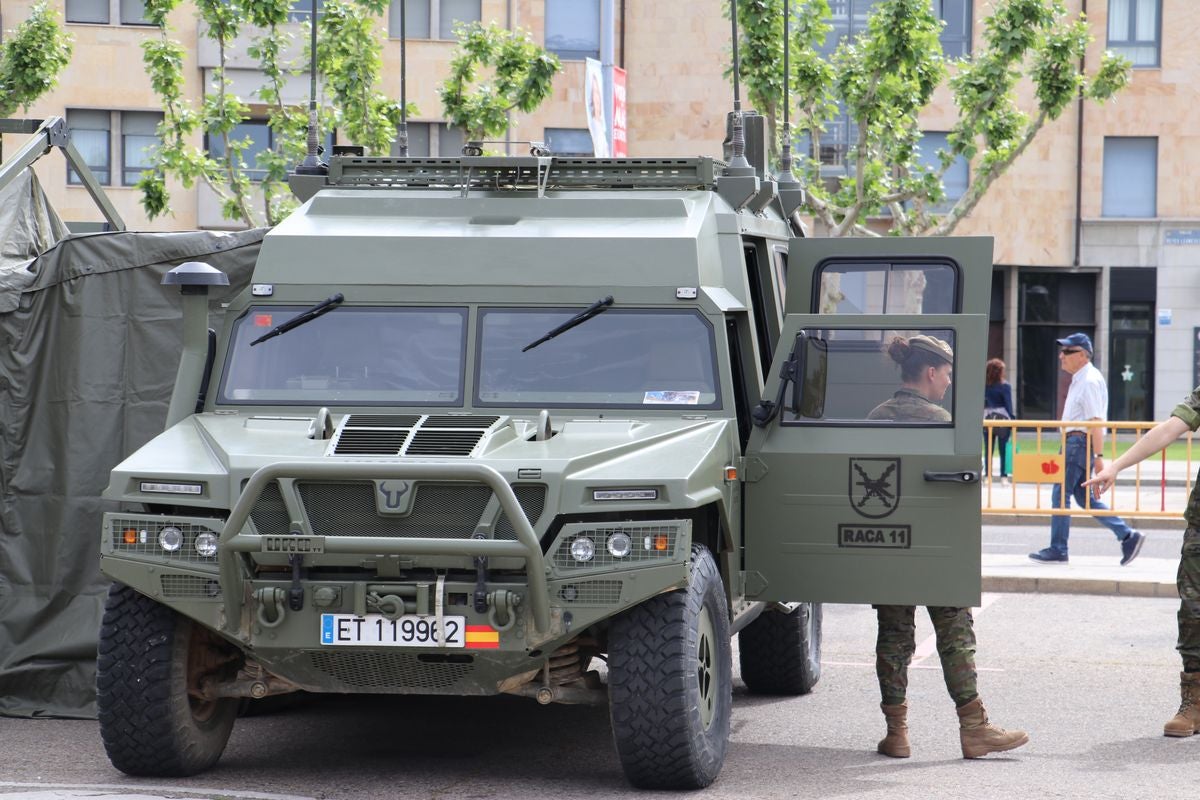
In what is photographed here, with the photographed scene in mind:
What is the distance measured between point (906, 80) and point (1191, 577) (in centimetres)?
1504

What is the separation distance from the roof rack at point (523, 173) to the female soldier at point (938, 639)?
140cm

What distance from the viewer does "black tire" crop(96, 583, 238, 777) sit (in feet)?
23.5

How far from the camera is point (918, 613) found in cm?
1339

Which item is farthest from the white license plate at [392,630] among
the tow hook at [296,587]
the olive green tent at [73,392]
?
the olive green tent at [73,392]

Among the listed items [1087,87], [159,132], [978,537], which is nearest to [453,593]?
[978,537]

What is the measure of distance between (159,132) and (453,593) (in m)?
17.4

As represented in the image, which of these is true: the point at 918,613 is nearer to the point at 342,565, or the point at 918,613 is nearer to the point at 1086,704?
the point at 1086,704

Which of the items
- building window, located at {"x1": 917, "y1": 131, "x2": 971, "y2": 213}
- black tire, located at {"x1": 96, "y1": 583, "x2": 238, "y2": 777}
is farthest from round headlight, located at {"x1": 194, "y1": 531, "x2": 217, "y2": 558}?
building window, located at {"x1": 917, "y1": 131, "x2": 971, "y2": 213}

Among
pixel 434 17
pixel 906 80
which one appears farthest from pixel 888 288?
pixel 434 17

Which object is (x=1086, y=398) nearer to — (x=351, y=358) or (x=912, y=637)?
(x=912, y=637)

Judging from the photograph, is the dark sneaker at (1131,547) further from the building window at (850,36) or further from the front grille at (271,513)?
the building window at (850,36)

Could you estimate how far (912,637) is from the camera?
8.25 metres

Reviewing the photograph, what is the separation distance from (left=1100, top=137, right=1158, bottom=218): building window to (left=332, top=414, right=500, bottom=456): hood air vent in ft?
108

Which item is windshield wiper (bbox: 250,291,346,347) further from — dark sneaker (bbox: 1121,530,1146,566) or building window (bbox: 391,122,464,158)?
building window (bbox: 391,122,464,158)
